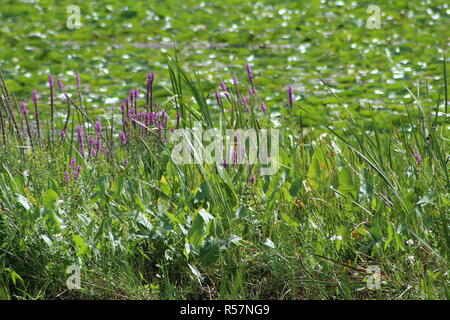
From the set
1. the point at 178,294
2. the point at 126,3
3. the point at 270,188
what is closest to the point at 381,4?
the point at 126,3

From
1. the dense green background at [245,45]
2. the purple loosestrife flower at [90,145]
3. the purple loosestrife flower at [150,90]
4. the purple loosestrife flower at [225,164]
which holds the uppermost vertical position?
the purple loosestrife flower at [150,90]

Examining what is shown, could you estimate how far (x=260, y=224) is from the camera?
10.4 ft

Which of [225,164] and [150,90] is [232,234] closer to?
[225,164]

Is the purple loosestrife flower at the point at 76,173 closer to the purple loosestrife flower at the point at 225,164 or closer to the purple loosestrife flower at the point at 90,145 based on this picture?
the purple loosestrife flower at the point at 90,145

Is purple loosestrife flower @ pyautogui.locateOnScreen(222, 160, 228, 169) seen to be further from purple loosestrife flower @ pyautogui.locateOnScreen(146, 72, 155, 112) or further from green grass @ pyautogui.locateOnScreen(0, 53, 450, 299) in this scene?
purple loosestrife flower @ pyautogui.locateOnScreen(146, 72, 155, 112)

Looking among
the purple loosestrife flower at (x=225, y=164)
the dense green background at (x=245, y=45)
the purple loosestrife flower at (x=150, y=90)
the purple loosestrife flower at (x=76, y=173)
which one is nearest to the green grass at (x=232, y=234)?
the purple loosestrife flower at (x=76, y=173)

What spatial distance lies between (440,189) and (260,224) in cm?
78

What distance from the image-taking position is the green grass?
2.83 metres

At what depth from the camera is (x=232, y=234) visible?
3031 millimetres

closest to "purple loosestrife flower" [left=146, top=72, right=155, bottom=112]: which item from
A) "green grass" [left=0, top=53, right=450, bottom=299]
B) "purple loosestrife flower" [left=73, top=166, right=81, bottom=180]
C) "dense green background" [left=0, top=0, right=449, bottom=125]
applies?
"green grass" [left=0, top=53, right=450, bottom=299]

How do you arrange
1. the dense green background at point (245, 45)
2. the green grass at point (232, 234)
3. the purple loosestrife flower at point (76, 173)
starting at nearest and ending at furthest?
the green grass at point (232, 234) → the purple loosestrife flower at point (76, 173) → the dense green background at point (245, 45)

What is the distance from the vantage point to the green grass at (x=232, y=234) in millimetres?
2826

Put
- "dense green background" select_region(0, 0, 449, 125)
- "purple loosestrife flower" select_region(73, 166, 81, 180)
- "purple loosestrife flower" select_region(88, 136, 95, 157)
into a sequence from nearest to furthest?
"purple loosestrife flower" select_region(73, 166, 81, 180) < "purple loosestrife flower" select_region(88, 136, 95, 157) < "dense green background" select_region(0, 0, 449, 125)
